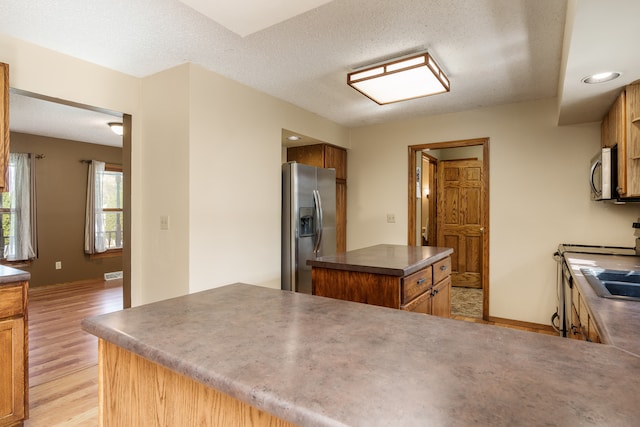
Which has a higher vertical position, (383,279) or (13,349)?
(383,279)

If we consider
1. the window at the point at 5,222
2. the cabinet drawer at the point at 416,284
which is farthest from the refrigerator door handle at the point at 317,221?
the window at the point at 5,222

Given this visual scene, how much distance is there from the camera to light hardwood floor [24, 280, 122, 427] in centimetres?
208

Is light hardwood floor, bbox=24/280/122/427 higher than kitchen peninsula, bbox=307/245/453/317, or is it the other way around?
kitchen peninsula, bbox=307/245/453/317

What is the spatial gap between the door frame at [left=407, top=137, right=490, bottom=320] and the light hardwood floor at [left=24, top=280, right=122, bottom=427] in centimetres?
348

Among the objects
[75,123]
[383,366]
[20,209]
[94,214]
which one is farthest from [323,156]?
[20,209]

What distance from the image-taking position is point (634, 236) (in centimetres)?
309

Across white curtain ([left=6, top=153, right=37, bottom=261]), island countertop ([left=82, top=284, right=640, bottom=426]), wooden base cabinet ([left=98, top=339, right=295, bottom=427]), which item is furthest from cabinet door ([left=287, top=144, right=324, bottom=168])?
white curtain ([left=6, top=153, right=37, bottom=261])

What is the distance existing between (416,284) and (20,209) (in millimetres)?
5912

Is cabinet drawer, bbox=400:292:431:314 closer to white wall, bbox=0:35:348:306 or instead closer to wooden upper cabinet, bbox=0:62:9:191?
white wall, bbox=0:35:348:306

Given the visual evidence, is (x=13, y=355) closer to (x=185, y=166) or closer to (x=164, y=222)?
(x=164, y=222)

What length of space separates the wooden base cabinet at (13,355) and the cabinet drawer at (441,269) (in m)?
2.58

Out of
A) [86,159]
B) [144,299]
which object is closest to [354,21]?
[144,299]

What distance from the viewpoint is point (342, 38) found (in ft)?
7.32

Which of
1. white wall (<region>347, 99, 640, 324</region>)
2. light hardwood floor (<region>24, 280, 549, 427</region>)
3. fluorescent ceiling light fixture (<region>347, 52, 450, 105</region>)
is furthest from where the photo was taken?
white wall (<region>347, 99, 640, 324</region>)
